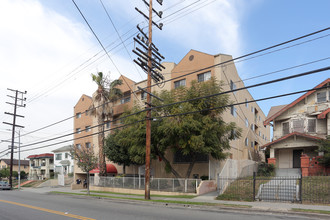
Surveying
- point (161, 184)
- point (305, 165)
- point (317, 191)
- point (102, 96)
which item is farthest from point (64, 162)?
point (317, 191)

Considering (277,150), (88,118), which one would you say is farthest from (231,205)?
(88,118)

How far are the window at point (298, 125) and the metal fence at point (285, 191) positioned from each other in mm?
9506

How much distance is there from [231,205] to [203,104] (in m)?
8.06

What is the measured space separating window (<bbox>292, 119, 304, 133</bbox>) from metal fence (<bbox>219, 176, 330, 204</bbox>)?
9.51 meters

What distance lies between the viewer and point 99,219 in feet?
32.9

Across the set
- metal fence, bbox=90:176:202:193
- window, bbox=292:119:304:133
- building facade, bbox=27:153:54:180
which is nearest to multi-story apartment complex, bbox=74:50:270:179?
metal fence, bbox=90:176:202:193

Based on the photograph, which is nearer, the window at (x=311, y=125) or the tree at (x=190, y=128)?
the tree at (x=190, y=128)

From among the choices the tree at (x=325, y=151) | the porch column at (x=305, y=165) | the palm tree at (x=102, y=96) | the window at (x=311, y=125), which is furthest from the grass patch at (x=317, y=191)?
the palm tree at (x=102, y=96)

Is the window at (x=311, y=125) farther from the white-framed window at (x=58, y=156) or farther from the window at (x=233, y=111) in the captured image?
the white-framed window at (x=58, y=156)

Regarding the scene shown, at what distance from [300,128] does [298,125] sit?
35cm

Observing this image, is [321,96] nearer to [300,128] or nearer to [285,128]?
[300,128]

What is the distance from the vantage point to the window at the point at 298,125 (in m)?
23.5

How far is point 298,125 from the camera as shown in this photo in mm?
23766

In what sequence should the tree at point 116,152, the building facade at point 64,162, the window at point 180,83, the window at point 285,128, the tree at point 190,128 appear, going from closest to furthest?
the tree at point 190,128 < the window at point 285,128 < the window at point 180,83 < the tree at point 116,152 < the building facade at point 64,162
